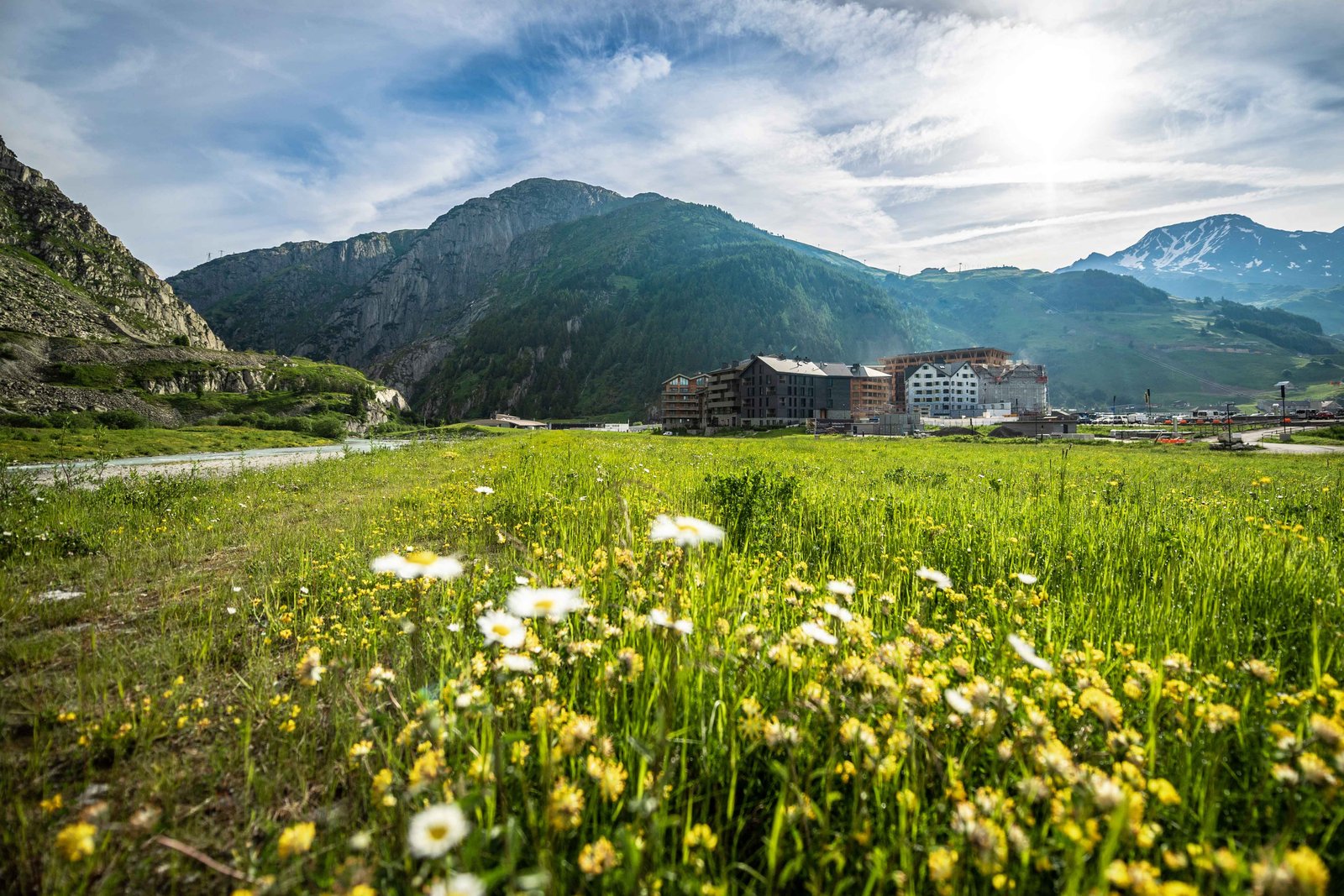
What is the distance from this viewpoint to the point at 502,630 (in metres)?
2.08

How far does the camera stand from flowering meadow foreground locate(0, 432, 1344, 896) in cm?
155

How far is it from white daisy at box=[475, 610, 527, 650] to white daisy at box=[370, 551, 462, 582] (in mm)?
257

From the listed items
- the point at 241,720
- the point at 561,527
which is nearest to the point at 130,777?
the point at 241,720

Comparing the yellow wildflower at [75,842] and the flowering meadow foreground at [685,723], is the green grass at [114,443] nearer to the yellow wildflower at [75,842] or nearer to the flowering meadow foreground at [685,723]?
the flowering meadow foreground at [685,723]

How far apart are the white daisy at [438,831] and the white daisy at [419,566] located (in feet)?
3.28

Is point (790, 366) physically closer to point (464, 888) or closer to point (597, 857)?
point (597, 857)

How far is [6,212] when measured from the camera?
95.1m

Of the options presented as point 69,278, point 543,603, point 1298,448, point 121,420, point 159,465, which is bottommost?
point 1298,448

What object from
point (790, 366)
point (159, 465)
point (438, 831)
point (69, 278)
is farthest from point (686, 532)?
point (69, 278)

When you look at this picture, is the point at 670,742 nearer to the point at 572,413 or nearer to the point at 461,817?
the point at 461,817

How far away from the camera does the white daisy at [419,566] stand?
218cm

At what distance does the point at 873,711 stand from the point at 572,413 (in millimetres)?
186501

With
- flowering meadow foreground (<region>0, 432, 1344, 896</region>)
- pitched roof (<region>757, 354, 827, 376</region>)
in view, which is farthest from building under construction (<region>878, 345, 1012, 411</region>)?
flowering meadow foreground (<region>0, 432, 1344, 896</region>)

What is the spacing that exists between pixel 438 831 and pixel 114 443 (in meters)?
49.9
